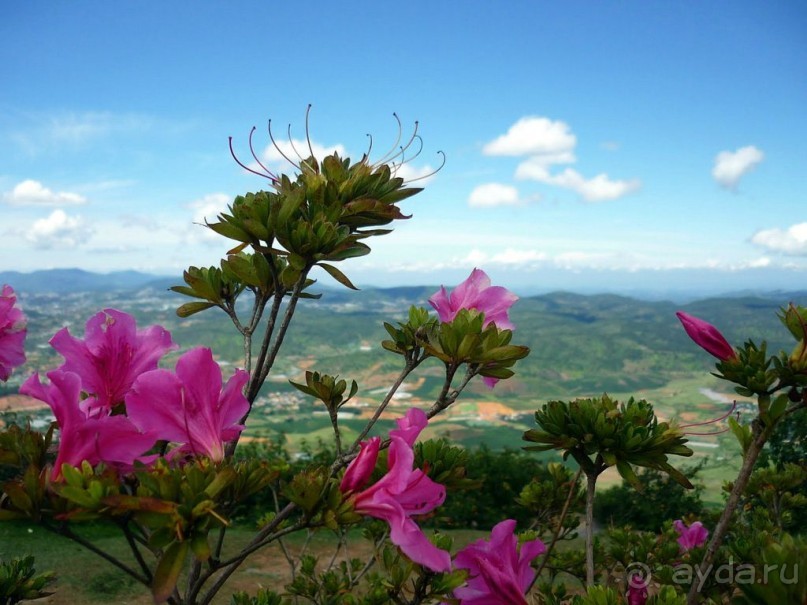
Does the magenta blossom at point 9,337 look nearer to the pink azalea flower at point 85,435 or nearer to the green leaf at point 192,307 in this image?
the green leaf at point 192,307

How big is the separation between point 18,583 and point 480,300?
5.94 ft

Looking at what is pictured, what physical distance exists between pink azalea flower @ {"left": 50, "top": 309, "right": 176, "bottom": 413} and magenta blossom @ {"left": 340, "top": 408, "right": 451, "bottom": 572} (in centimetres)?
53

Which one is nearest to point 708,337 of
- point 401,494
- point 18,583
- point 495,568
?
point 495,568

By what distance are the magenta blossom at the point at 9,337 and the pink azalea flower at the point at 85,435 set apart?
76cm

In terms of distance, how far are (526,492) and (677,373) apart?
79.4 metres

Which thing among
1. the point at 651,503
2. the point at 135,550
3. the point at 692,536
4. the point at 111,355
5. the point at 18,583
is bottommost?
the point at 651,503

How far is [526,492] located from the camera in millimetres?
3068

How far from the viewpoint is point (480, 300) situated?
1629mm

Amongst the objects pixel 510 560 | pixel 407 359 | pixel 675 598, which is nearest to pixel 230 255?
pixel 407 359

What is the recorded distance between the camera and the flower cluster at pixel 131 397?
38.4 inches

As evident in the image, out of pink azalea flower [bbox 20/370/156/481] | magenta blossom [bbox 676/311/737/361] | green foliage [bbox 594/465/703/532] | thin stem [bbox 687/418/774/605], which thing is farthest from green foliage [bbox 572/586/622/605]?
green foliage [bbox 594/465/703/532]

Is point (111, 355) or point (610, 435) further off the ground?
point (111, 355)

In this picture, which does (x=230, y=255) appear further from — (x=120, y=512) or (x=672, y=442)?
(x=672, y=442)

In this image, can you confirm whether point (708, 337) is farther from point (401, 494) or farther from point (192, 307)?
point (192, 307)
